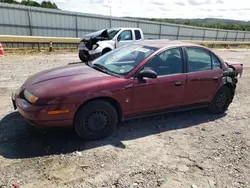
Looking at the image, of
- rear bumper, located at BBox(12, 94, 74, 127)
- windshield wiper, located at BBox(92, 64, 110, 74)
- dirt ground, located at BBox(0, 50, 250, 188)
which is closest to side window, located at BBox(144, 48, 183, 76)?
windshield wiper, located at BBox(92, 64, 110, 74)

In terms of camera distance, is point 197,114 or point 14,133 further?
point 197,114

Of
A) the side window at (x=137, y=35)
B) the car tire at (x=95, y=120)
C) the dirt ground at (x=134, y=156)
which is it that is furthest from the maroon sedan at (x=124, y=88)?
the side window at (x=137, y=35)

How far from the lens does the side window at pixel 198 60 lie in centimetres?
471

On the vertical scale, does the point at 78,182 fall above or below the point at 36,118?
below

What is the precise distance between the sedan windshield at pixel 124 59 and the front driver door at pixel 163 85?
8.6 inches

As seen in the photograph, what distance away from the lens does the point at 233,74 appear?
5.37 meters

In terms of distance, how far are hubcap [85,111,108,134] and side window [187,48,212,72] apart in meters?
2.00

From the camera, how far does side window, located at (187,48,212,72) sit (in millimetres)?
4715

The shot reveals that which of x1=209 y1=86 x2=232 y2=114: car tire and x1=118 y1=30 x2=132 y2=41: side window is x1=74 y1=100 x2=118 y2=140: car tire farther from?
x1=118 y1=30 x2=132 y2=41: side window

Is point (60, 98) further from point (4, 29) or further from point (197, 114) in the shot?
point (4, 29)

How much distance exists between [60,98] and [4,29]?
17.6 meters

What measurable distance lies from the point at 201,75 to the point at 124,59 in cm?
162

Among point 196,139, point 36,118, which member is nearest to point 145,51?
point 196,139

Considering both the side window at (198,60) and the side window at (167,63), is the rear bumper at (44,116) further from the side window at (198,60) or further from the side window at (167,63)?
the side window at (198,60)
